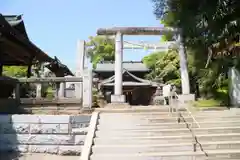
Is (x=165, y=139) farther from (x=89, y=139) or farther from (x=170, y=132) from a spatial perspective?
(x=89, y=139)

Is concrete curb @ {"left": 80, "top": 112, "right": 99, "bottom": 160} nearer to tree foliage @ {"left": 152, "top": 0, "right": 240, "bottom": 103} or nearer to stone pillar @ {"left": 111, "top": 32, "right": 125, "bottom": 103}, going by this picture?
stone pillar @ {"left": 111, "top": 32, "right": 125, "bottom": 103}

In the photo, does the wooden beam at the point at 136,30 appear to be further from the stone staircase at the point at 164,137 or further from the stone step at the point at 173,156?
the stone step at the point at 173,156

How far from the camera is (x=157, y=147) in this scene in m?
6.64

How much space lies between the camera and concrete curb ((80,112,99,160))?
618 cm

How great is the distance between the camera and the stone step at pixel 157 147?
21.4ft

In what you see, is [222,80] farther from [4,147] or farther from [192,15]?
[4,147]

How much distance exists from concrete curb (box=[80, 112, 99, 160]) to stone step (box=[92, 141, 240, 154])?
18cm

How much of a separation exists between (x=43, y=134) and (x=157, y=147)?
12.1ft

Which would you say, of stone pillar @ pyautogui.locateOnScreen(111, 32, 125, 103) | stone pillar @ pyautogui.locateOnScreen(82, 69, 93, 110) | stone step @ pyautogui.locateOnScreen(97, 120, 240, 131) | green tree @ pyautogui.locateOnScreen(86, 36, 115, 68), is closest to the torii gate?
stone pillar @ pyautogui.locateOnScreen(111, 32, 125, 103)

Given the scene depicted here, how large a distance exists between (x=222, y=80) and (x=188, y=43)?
2.77 meters

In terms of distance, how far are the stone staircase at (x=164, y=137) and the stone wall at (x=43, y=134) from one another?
2.98ft

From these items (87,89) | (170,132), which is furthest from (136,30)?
(170,132)

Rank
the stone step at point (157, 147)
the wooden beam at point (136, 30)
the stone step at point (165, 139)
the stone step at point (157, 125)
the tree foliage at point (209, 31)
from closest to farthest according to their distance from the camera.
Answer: the stone step at point (157, 147)
the stone step at point (165, 139)
the stone step at point (157, 125)
the tree foliage at point (209, 31)
the wooden beam at point (136, 30)

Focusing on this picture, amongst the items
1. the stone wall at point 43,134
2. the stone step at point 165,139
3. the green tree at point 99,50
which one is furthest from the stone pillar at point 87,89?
the green tree at point 99,50
